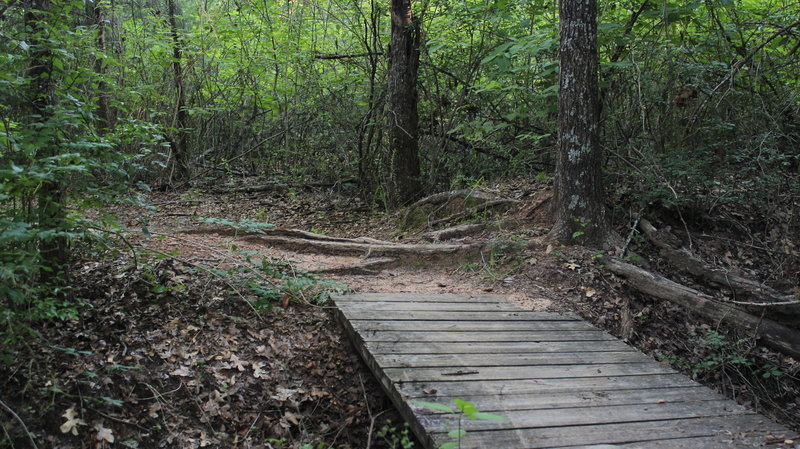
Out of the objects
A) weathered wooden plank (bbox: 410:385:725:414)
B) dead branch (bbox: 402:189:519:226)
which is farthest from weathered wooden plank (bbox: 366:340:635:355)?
dead branch (bbox: 402:189:519:226)

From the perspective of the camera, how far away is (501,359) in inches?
155

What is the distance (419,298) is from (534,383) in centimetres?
192

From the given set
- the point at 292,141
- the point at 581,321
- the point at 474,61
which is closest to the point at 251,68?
the point at 292,141

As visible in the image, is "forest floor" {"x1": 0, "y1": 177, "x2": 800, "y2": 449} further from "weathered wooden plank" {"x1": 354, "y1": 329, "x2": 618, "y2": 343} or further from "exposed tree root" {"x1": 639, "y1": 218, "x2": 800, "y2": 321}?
"weathered wooden plank" {"x1": 354, "y1": 329, "x2": 618, "y2": 343}

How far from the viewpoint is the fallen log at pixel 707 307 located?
191 inches

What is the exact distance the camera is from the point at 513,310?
5.15 meters

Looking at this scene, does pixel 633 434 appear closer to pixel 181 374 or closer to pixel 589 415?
pixel 589 415

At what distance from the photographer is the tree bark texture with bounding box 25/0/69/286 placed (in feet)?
12.6

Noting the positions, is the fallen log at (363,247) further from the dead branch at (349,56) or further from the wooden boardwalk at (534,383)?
the dead branch at (349,56)

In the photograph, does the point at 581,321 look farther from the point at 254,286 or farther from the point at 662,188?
the point at 254,286

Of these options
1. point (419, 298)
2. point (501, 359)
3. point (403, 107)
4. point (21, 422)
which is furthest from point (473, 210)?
point (21, 422)

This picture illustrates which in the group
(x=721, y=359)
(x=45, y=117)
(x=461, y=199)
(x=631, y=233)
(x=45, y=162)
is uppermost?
(x=45, y=117)

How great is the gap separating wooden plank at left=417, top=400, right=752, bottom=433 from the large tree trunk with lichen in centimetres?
301

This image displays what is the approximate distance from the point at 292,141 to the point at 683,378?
9.05m
